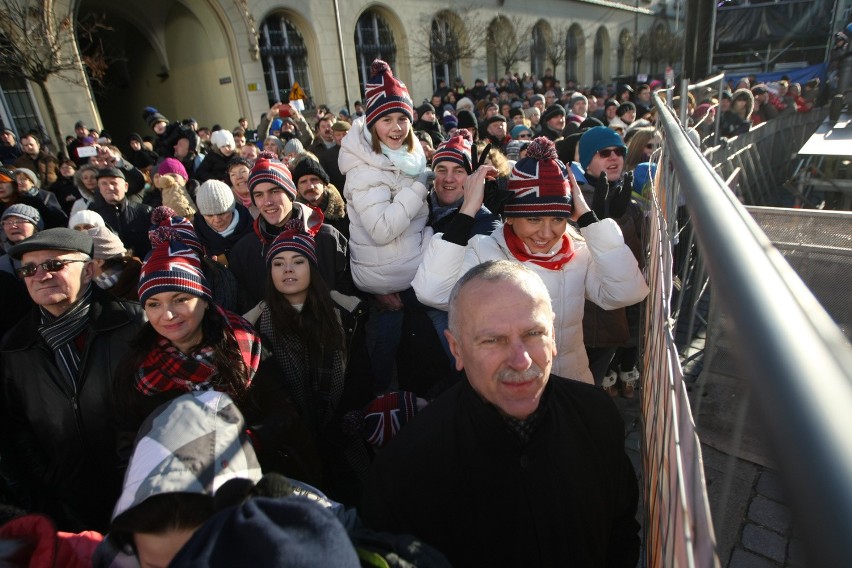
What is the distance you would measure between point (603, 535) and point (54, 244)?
2.56m

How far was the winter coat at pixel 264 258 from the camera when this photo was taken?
10.8 feet

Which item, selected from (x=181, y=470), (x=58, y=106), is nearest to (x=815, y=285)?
(x=181, y=470)

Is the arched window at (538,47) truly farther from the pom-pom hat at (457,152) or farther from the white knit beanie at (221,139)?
the pom-pom hat at (457,152)

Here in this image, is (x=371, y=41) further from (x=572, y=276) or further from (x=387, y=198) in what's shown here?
(x=572, y=276)

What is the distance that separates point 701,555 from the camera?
27.7 inches

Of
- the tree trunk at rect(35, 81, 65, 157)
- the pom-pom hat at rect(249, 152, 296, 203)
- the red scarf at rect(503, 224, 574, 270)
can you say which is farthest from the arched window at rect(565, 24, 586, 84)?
the red scarf at rect(503, 224, 574, 270)

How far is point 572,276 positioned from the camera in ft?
7.68

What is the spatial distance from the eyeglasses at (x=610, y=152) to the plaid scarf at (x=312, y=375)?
7.58 feet

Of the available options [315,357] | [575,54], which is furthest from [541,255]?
[575,54]

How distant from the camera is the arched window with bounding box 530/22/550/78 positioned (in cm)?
2805

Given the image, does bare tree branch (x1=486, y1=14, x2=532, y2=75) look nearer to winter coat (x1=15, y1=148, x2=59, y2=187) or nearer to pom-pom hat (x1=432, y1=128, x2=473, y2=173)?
winter coat (x1=15, y1=148, x2=59, y2=187)

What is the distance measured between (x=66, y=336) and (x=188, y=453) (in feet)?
4.24

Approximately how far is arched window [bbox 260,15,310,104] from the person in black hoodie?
49.9ft

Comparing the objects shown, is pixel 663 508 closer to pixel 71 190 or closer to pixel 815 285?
pixel 815 285
